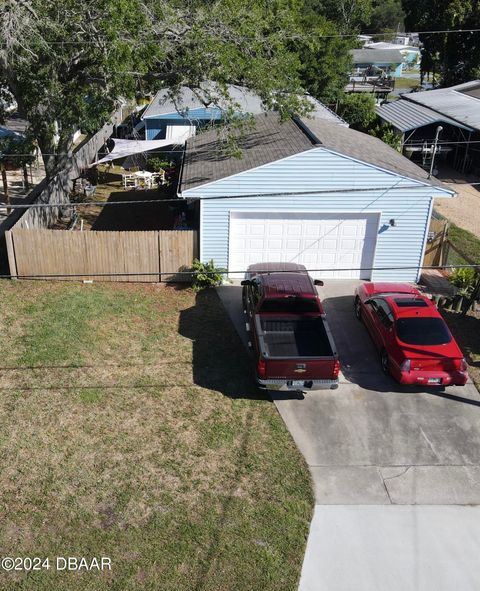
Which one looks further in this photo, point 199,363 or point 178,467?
point 199,363

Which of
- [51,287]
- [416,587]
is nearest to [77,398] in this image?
[51,287]

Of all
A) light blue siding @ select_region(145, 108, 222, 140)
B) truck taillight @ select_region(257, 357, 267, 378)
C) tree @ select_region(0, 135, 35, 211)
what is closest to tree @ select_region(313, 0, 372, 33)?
light blue siding @ select_region(145, 108, 222, 140)

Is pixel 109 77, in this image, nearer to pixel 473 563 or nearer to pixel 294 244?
pixel 294 244

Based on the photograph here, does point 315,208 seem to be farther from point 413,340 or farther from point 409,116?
point 409,116

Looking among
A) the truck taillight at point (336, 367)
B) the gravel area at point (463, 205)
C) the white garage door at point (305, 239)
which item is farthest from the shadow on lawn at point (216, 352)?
the gravel area at point (463, 205)

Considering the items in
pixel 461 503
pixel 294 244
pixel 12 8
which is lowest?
pixel 461 503

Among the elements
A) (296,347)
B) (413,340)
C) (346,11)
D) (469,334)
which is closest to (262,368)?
(296,347)
